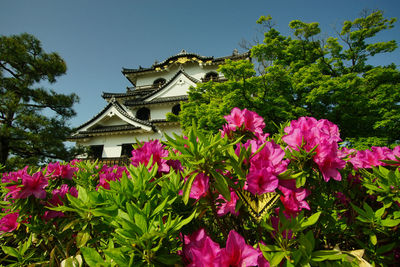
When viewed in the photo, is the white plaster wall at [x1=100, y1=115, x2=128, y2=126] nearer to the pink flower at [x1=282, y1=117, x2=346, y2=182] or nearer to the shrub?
the shrub

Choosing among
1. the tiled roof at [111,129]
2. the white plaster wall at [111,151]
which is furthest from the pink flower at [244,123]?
the white plaster wall at [111,151]

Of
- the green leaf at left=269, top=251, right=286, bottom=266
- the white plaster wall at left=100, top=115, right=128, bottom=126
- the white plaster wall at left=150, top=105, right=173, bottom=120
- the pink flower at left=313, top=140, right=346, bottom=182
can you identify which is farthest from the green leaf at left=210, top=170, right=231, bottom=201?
the white plaster wall at left=150, top=105, right=173, bottom=120

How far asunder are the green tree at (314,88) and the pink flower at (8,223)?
770 cm

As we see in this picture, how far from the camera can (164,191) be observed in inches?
33.3

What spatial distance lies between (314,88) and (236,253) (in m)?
9.90

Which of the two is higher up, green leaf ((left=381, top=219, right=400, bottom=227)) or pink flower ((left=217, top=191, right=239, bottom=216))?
pink flower ((left=217, top=191, right=239, bottom=216))

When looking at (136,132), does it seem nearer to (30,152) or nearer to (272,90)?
(30,152)

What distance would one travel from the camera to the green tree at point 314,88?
8.64m

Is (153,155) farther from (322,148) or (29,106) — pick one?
(29,106)

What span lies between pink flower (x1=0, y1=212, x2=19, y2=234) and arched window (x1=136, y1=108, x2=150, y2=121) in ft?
48.4

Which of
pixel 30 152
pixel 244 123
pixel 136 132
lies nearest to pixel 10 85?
pixel 30 152

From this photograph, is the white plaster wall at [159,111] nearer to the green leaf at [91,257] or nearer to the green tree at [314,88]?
the green tree at [314,88]

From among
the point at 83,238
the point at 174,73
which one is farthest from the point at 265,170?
the point at 174,73

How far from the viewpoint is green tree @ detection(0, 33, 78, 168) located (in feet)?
34.1
